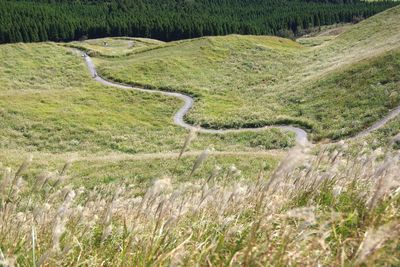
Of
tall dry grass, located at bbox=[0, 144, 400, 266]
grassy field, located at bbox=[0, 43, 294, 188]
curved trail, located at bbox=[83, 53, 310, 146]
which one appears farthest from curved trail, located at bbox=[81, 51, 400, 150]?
tall dry grass, located at bbox=[0, 144, 400, 266]

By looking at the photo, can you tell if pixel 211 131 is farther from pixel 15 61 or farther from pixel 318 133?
pixel 15 61

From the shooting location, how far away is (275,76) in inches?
3009

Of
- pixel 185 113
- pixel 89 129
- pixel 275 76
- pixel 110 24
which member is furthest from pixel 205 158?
pixel 110 24

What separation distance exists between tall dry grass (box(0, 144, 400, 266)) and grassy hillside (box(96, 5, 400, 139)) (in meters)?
37.4

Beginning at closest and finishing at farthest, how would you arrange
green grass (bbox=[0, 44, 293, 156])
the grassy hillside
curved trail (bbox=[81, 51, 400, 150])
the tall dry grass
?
1. the tall dry grass
2. curved trail (bbox=[81, 51, 400, 150])
3. green grass (bbox=[0, 44, 293, 156])
4. the grassy hillside

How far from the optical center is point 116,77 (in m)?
80.0

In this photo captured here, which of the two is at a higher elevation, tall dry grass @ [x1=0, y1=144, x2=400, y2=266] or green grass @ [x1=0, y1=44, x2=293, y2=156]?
tall dry grass @ [x1=0, y1=144, x2=400, y2=266]

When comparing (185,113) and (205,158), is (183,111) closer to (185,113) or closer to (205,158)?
(185,113)

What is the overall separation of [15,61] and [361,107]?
2642 inches

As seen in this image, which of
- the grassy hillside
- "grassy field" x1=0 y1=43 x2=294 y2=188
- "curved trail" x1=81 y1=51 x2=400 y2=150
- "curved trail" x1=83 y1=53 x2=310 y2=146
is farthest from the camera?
the grassy hillside

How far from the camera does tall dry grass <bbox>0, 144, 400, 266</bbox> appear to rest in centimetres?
374

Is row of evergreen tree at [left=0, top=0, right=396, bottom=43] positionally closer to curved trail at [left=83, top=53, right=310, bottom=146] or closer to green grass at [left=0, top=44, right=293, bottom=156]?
curved trail at [left=83, top=53, right=310, bottom=146]

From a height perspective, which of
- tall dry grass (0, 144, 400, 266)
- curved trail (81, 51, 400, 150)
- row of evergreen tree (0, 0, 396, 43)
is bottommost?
curved trail (81, 51, 400, 150)

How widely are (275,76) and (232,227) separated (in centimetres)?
7355
